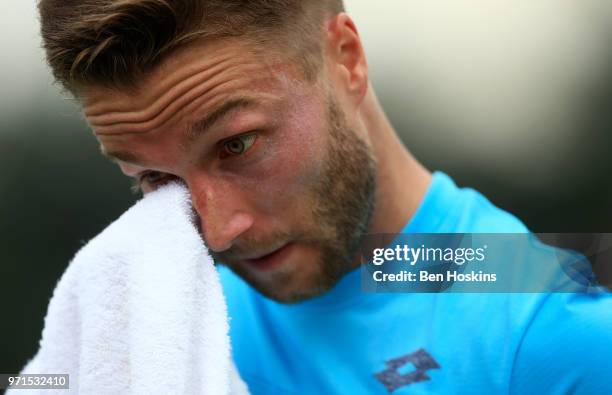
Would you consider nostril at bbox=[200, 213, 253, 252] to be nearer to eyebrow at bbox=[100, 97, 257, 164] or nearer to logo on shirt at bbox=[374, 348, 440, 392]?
eyebrow at bbox=[100, 97, 257, 164]

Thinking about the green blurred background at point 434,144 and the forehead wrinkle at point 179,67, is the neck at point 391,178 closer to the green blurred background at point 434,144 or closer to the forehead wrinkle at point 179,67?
the forehead wrinkle at point 179,67

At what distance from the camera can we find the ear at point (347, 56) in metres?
1.68

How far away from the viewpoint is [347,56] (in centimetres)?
171

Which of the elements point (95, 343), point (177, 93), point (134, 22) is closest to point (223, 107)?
point (177, 93)

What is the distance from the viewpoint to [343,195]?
5.32 feet

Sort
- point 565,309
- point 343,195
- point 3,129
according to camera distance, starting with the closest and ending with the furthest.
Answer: point 565,309, point 343,195, point 3,129

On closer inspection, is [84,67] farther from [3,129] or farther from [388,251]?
[3,129]

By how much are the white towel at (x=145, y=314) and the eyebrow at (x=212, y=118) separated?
Answer: 0.12 metres

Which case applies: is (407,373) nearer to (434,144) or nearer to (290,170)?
(290,170)

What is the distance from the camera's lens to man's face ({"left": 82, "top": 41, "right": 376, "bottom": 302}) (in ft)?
4.71

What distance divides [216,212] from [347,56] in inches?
19.8

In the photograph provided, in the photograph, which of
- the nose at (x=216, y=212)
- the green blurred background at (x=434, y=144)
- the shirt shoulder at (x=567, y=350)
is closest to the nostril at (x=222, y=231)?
the nose at (x=216, y=212)

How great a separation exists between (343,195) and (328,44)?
0.34 metres

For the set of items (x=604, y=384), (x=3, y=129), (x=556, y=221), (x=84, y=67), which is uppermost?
(x=84, y=67)
